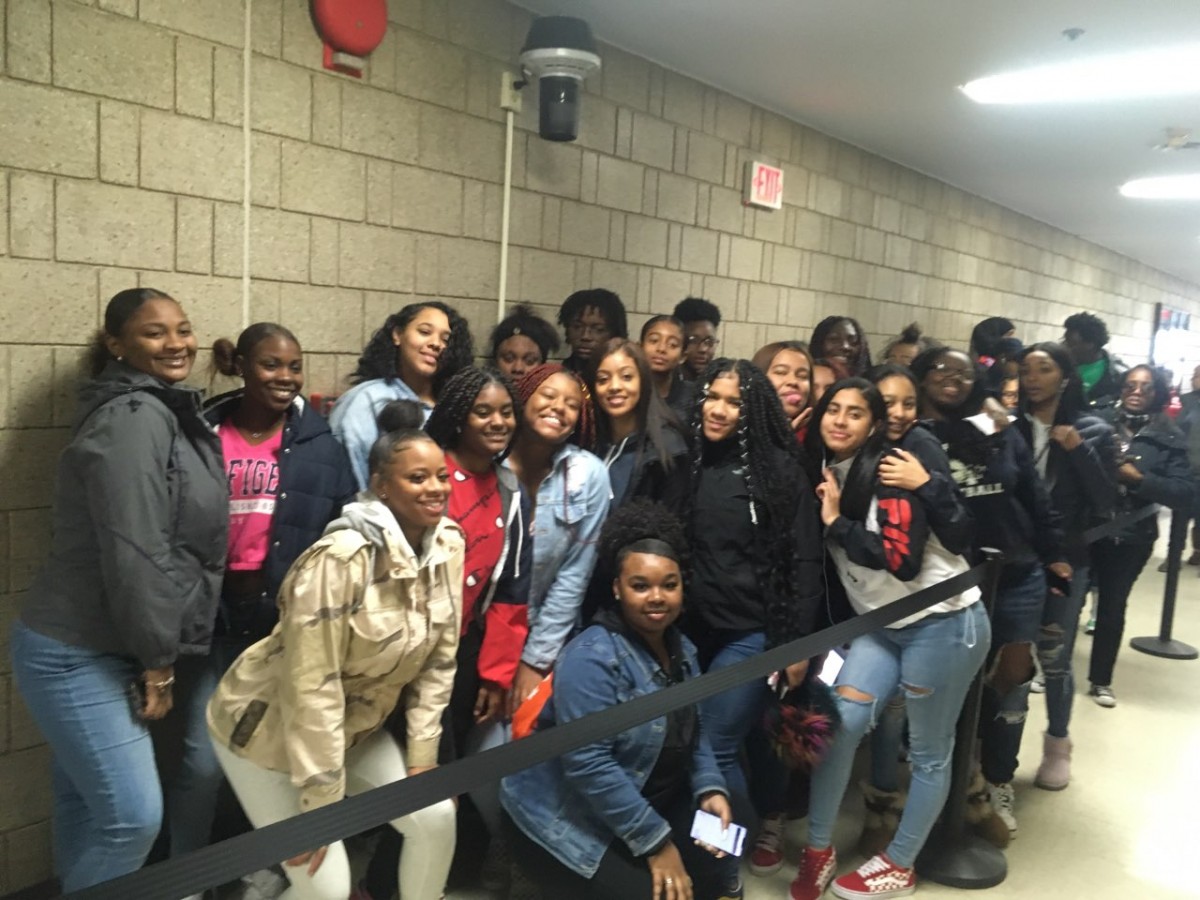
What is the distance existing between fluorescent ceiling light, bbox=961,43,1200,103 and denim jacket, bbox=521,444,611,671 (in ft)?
9.10

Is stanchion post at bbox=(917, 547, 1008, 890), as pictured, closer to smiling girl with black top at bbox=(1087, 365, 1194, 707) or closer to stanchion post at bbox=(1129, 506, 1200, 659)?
smiling girl with black top at bbox=(1087, 365, 1194, 707)

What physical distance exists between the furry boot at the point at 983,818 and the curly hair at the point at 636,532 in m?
1.25

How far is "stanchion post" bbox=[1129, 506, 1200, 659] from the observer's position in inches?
171

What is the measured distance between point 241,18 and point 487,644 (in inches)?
68.8

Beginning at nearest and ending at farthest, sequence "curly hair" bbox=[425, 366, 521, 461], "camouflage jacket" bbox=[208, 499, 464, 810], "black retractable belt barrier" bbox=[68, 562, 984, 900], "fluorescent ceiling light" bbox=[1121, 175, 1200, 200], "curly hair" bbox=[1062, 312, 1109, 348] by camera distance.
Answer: "black retractable belt barrier" bbox=[68, 562, 984, 900], "camouflage jacket" bbox=[208, 499, 464, 810], "curly hair" bbox=[425, 366, 521, 461], "curly hair" bbox=[1062, 312, 1109, 348], "fluorescent ceiling light" bbox=[1121, 175, 1200, 200]

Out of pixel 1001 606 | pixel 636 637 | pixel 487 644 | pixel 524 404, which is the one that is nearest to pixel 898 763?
pixel 1001 606

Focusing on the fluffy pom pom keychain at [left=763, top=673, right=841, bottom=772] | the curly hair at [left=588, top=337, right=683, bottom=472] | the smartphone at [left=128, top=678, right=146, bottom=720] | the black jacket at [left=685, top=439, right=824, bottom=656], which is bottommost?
the fluffy pom pom keychain at [left=763, top=673, right=841, bottom=772]

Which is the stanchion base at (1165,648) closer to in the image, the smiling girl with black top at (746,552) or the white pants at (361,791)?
the smiling girl with black top at (746,552)

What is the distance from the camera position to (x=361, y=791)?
1851 mm

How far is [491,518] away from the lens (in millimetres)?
2154

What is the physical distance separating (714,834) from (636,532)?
2.26 ft

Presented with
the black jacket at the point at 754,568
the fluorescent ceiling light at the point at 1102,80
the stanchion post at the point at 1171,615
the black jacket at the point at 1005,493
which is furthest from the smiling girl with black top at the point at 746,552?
the stanchion post at the point at 1171,615

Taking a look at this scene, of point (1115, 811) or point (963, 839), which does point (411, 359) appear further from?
point (1115, 811)

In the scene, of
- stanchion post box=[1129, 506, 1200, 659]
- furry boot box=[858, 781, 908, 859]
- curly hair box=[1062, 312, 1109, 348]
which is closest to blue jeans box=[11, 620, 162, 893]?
furry boot box=[858, 781, 908, 859]
